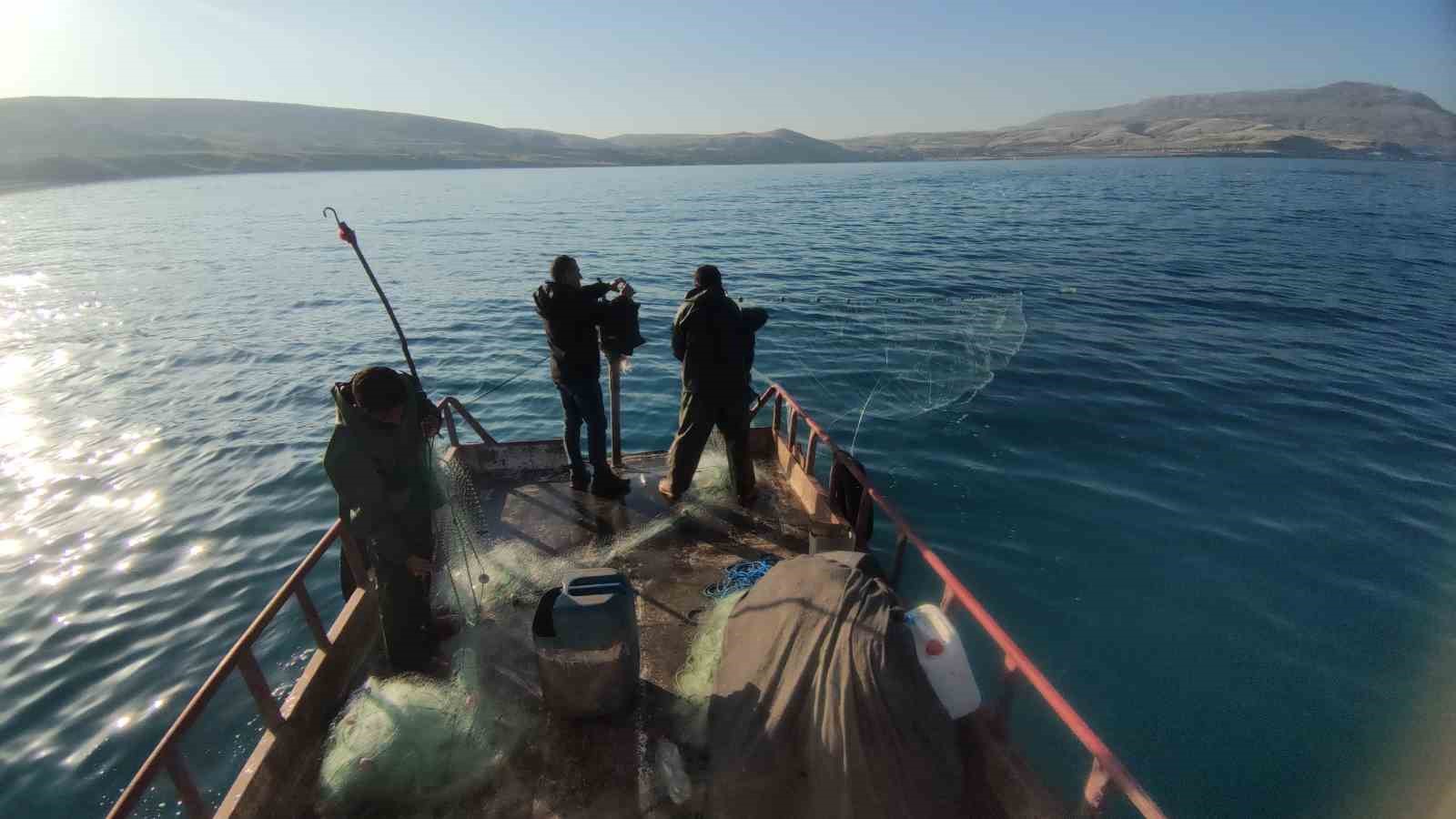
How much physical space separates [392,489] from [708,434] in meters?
3.34

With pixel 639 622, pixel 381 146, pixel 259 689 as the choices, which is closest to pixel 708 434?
pixel 639 622

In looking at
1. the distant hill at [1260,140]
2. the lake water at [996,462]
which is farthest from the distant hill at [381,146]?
the lake water at [996,462]

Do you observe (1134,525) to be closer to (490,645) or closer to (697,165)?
(490,645)

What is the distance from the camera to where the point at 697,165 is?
149000 mm

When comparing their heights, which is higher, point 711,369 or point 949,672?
point 711,369

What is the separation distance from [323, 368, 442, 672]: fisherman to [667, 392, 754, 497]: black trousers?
2.71 metres

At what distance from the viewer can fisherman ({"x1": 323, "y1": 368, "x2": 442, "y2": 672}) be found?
4168mm

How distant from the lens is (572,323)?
21.4 ft

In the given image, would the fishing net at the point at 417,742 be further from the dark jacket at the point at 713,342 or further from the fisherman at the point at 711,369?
the dark jacket at the point at 713,342

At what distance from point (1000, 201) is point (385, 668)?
61157 mm

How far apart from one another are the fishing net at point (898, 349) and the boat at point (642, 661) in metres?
6.26

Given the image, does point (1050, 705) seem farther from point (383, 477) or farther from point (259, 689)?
point (259, 689)

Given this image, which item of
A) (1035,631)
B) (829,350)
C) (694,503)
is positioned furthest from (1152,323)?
(694,503)

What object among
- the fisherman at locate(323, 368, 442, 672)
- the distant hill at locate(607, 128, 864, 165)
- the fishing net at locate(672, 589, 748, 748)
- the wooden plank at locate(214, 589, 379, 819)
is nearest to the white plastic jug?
the fishing net at locate(672, 589, 748, 748)
